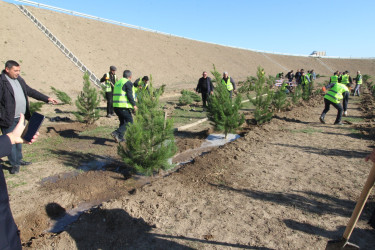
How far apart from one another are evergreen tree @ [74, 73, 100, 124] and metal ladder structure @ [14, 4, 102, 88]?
14.1m

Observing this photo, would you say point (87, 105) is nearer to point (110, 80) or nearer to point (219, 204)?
point (110, 80)

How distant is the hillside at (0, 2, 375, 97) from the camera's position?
2081cm

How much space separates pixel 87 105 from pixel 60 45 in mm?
22077

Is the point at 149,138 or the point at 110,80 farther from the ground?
the point at 110,80

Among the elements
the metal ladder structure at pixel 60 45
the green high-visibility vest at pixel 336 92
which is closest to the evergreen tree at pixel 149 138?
the green high-visibility vest at pixel 336 92

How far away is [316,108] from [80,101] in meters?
10.1

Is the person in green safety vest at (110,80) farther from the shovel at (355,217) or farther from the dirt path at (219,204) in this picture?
the shovel at (355,217)

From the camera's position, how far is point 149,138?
4.34m

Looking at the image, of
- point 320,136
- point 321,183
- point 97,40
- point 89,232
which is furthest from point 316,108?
point 97,40

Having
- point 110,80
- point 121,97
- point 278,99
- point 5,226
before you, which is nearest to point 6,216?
point 5,226

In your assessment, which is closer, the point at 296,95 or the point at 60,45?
the point at 296,95

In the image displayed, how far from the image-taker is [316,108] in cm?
1162

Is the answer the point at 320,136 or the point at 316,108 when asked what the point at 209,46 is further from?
the point at 320,136

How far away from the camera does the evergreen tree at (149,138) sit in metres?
4.23
